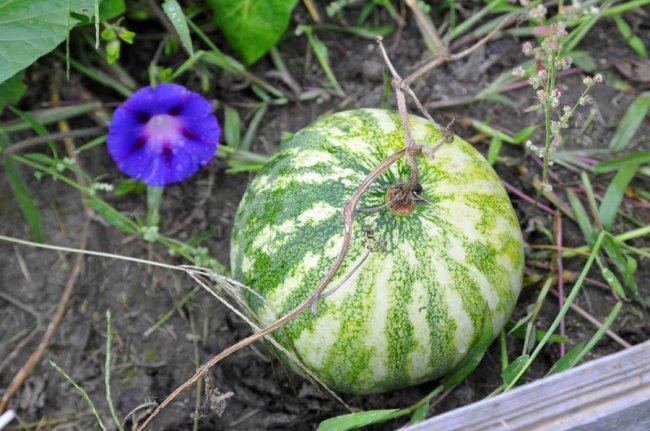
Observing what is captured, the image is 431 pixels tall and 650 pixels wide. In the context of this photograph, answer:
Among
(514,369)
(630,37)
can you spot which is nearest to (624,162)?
(630,37)

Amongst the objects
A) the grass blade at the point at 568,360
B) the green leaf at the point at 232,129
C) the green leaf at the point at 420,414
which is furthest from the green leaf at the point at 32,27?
the grass blade at the point at 568,360

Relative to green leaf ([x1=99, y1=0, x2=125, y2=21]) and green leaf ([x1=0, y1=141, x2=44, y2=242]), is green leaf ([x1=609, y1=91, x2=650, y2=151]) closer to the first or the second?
green leaf ([x1=99, y1=0, x2=125, y2=21])

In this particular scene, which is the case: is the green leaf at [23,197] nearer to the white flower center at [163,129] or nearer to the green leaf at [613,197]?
the white flower center at [163,129]

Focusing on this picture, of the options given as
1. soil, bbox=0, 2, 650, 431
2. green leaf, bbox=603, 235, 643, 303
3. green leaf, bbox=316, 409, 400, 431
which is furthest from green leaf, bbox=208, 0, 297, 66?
green leaf, bbox=316, 409, 400, 431

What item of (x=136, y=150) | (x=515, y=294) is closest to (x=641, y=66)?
(x=515, y=294)

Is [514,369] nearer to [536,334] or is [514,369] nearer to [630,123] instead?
[536,334]

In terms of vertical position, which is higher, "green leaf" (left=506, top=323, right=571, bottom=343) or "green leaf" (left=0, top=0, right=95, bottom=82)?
"green leaf" (left=0, top=0, right=95, bottom=82)

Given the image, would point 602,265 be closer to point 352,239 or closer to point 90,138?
point 352,239
